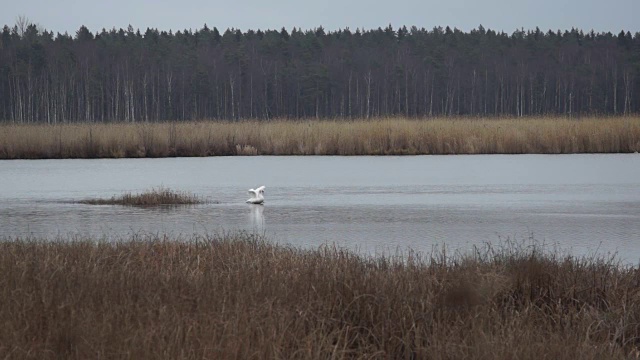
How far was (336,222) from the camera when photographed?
13586mm

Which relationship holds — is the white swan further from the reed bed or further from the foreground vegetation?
the reed bed

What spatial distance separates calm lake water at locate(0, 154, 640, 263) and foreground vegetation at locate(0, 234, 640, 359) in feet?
6.95

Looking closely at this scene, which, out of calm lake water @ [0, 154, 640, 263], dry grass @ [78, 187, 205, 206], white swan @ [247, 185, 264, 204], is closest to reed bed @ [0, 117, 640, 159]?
calm lake water @ [0, 154, 640, 263]

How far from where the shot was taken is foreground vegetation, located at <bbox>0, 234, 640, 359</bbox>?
486 centimetres

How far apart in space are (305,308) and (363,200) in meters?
11.8

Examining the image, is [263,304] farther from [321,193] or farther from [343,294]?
[321,193]

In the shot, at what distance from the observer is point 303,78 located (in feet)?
281

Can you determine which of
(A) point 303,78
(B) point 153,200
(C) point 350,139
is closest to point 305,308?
(B) point 153,200

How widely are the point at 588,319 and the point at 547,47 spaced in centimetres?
9930

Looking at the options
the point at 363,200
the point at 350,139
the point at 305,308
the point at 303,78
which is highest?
the point at 303,78

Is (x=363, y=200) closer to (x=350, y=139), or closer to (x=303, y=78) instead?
(x=350, y=139)

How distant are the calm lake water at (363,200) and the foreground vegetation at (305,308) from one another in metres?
2.12

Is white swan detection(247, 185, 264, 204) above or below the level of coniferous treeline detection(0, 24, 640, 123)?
below

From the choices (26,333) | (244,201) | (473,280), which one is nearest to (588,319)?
(473,280)
